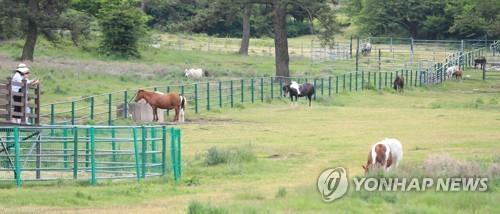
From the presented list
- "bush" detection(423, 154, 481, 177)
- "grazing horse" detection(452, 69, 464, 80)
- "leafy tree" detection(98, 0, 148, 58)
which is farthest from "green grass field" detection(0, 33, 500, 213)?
"grazing horse" detection(452, 69, 464, 80)

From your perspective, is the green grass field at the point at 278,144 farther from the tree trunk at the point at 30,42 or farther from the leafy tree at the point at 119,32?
the leafy tree at the point at 119,32

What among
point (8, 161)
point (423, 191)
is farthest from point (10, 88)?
point (423, 191)

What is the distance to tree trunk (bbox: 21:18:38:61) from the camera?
2470 inches

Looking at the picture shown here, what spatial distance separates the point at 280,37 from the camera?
197ft

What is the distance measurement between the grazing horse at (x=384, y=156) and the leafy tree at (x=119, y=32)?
5082cm

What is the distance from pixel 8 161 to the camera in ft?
78.5

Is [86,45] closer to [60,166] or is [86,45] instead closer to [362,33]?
[362,33]

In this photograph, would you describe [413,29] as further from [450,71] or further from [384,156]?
[384,156]

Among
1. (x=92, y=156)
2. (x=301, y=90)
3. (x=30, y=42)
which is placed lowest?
(x=301, y=90)

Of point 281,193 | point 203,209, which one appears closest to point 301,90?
point 281,193

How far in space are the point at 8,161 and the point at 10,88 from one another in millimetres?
1803

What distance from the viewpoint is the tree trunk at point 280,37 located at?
58906 mm

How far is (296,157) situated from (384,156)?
6863mm

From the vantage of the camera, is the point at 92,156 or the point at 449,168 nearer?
the point at 449,168
